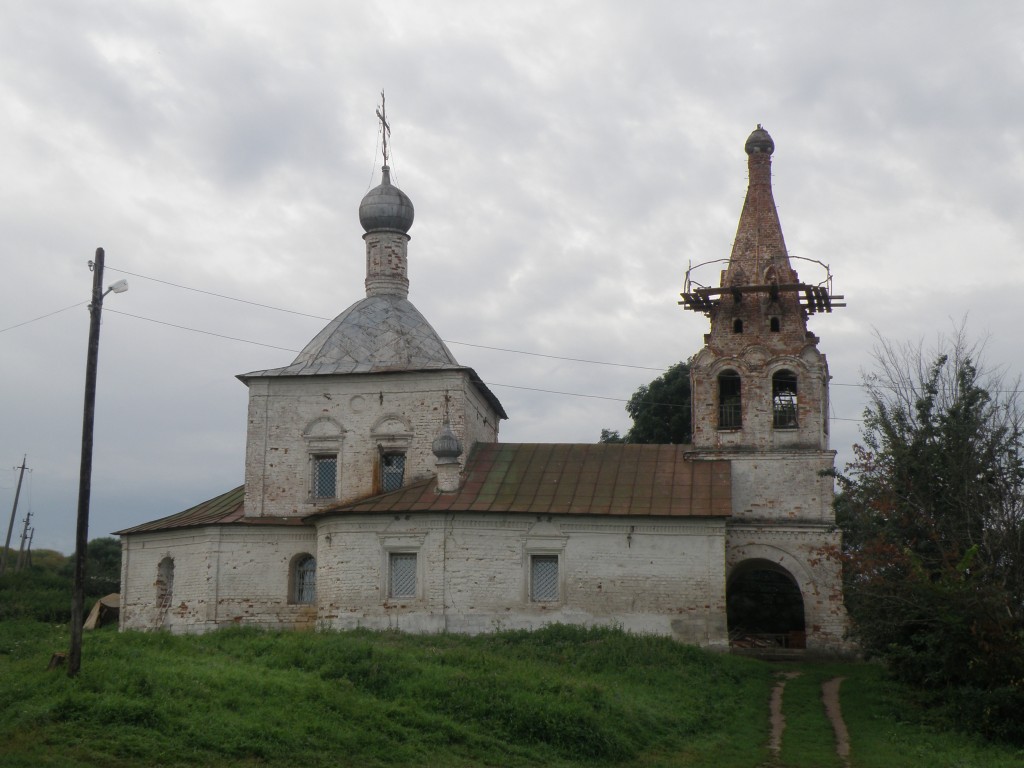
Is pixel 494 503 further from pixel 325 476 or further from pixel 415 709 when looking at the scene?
pixel 415 709

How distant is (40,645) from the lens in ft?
62.9

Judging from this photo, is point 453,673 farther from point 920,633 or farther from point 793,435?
point 793,435

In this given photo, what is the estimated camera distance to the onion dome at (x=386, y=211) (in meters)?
28.7

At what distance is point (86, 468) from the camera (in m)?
14.4

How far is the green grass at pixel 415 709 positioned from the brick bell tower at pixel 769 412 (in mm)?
3961

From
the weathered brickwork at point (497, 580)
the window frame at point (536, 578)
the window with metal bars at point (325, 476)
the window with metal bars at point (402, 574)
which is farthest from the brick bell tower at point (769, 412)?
the window with metal bars at point (325, 476)

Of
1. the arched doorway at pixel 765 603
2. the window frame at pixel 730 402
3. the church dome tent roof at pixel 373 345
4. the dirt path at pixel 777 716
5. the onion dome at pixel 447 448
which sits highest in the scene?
the church dome tent roof at pixel 373 345

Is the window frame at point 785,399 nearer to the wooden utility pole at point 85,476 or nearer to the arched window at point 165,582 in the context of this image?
the arched window at point 165,582

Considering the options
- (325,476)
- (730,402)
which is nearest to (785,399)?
(730,402)

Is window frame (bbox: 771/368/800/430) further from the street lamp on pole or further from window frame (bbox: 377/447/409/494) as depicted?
the street lamp on pole

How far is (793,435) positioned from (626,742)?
11503mm

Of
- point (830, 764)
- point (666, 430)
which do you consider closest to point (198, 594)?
point (830, 764)

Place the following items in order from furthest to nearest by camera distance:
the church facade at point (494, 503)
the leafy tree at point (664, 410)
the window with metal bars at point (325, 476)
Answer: the leafy tree at point (664, 410)
the window with metal bars at point (325, 476)
the church facade at point (494, 503)

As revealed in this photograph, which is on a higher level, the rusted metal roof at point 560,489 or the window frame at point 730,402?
the window frame at point 730,402
